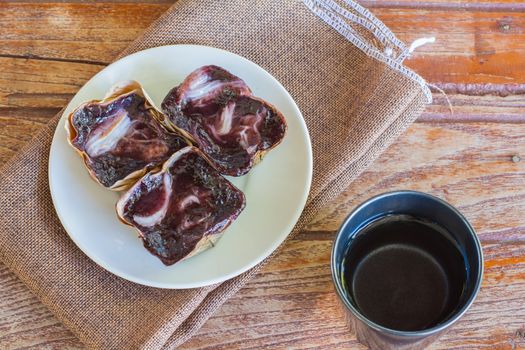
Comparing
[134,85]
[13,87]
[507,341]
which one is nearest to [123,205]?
[134,85]

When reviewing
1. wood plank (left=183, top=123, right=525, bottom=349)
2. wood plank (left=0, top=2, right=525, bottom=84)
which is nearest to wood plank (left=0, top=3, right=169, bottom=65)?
wood plank (left=0, top=2, right=525, bottom=84)

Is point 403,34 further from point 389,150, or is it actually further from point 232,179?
point 232,179

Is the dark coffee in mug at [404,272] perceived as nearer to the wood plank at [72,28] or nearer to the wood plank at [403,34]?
the wood plank at [403,34]

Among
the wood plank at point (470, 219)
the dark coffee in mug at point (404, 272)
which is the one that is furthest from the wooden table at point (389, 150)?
the dark coffee in mug at point (404, 272)

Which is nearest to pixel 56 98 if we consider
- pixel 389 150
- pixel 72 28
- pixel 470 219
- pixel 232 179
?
pixel 72 28

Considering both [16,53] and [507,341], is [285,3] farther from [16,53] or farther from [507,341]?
[507,341]

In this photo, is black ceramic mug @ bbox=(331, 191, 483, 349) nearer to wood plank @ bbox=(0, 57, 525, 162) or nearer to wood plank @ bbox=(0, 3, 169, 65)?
wood plank @ bbox=(0, 57, 525, 162)

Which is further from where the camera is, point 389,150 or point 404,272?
point 389,150
